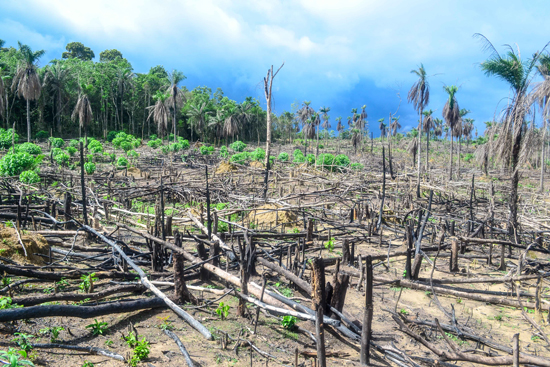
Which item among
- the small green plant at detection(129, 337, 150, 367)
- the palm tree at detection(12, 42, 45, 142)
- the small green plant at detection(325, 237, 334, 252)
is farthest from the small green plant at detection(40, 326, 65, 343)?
the palm tree at detection(12, 42, 45, 142)

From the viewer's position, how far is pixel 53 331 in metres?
3.64

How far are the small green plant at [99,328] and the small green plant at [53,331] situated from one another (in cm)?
29

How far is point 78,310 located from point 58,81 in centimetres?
4552

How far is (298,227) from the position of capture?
11141 millimetres

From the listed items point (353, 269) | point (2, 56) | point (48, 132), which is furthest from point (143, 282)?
point (2, 56)

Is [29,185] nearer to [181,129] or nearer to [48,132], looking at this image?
[48,132]

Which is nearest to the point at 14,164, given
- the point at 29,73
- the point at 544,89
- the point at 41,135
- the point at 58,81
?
the point at 544,89

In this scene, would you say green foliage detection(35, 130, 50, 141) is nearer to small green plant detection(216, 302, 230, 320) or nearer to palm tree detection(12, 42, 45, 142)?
palm tree detection(12, 42, 45, 142)

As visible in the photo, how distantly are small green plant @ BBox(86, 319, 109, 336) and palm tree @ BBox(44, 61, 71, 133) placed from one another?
44782 mm

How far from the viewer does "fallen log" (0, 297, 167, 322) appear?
3.37 metres

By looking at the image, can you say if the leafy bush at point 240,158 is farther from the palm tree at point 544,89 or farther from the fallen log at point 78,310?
the fallen log at point 78,310

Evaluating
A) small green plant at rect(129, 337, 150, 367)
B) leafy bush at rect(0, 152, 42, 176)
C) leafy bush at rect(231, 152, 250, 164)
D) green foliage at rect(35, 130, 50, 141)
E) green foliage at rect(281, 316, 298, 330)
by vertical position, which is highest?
green foliage at rect(35, 130, 50, 141)

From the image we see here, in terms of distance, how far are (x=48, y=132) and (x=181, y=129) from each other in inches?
719

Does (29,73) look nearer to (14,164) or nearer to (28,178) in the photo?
(14,164)
